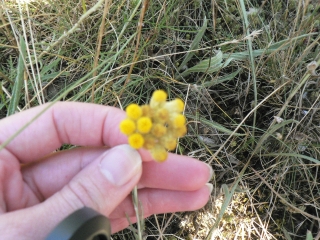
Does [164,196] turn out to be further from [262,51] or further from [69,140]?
[262,51]

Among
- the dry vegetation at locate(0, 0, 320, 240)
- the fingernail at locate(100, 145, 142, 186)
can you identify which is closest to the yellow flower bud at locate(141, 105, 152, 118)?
the fingernail at locate(100, 145, 142, 186)

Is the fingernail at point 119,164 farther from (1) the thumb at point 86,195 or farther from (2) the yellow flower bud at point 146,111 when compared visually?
(2) the yellow flower bud at point 146,111

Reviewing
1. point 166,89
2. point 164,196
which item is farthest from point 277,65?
point 164,196

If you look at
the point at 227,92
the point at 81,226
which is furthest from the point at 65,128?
the point at 227,92

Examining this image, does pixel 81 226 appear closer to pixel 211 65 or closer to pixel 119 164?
pixel 119 164

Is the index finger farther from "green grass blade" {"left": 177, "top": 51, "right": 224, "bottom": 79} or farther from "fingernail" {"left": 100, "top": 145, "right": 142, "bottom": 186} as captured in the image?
"green grass blade" {"left": 177, "top": 51, "right": 224, "bottom": 79}

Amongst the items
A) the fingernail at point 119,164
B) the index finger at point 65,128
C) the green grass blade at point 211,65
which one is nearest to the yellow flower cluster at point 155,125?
the fingernail at point 119,164
